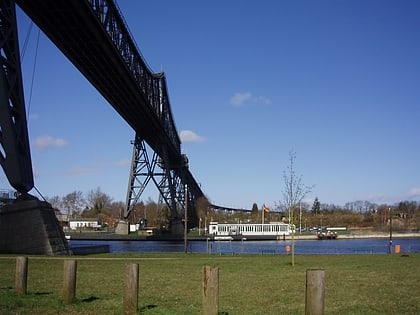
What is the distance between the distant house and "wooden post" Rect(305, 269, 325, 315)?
159 m

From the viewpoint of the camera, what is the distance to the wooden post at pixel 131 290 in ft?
31.8

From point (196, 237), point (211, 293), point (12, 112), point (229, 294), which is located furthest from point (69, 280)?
point (196, 237)

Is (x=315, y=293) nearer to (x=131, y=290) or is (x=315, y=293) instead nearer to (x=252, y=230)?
(x=131, y=290)

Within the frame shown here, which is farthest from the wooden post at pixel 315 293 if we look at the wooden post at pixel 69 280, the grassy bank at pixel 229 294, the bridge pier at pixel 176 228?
the bridge pier at pixel 176 228

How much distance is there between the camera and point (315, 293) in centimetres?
786

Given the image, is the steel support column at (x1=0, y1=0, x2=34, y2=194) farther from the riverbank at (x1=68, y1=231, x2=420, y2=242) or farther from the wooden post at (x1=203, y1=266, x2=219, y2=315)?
the riverbank at (x1=68, y1=231, x2=420, y2=242)

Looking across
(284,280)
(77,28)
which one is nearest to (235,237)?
(77,28)

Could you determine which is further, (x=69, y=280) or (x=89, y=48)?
(x=89, y=48)

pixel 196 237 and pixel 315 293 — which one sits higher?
pixel 315 293

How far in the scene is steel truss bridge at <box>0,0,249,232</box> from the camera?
32.5 metres

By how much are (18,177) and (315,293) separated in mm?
27628

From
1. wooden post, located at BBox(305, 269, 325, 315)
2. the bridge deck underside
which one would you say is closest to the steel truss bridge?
the bridge deck underside

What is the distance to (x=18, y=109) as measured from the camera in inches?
1319

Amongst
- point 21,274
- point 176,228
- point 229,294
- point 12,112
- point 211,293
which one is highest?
point 12,112
